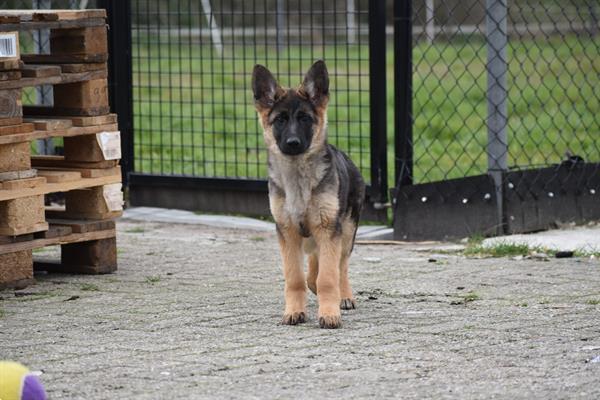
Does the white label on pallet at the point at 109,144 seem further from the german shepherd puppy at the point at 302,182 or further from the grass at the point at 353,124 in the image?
the grass at the point at 353,124

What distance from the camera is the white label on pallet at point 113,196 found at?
7234 millimetres

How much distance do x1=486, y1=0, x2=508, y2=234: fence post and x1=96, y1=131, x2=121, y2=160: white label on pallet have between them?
242 centimetres

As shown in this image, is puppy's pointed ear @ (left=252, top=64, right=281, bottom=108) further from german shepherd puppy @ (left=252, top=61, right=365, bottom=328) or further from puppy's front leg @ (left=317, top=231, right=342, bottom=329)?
puppy's front leg @ (left=317, top=231, right=342, bottom=329)

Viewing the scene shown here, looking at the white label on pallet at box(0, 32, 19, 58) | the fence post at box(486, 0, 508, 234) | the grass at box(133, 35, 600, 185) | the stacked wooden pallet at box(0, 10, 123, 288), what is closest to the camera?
the white label on pallet at box(0, 32, 19, 58)

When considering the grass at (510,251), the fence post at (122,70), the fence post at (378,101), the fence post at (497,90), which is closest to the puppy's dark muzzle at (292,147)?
the grass at (510,251)

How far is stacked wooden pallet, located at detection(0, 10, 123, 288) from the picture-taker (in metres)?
6.61

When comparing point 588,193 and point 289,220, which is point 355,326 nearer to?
point 289,220

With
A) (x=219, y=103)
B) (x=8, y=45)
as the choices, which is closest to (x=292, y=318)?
(x=8, y=45)

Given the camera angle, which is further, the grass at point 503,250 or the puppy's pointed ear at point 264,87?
the grass at point 503,250

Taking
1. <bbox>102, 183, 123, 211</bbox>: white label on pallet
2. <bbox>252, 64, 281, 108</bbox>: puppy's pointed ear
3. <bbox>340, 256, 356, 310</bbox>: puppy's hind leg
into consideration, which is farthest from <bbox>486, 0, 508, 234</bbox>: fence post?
<bbox>252, 64, 281, 108</bbox>: puppy's pointed ear

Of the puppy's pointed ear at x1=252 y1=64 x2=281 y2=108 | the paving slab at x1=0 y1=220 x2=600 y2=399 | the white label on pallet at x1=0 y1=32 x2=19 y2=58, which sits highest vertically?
the white label on pallet at x1=0 y1=32 x2=19 y2=58

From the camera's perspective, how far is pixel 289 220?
19.1ft

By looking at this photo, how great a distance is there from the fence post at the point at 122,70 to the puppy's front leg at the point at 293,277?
12.6ft

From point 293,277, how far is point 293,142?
634mm
